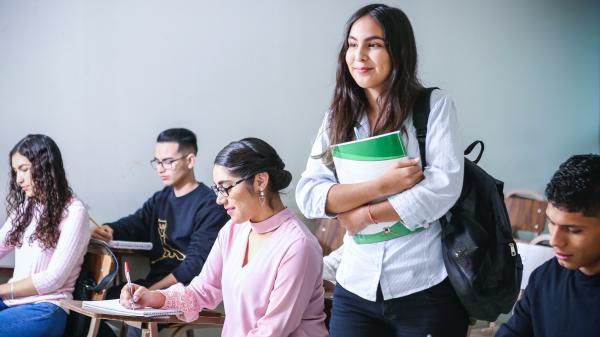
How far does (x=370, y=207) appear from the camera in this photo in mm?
1785

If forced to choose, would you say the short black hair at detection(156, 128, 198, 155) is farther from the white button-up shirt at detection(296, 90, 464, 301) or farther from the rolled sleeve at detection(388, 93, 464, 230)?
the rolled sleeve at detection(388, 93, 464, 230)

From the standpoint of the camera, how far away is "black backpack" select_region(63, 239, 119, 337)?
3.14m

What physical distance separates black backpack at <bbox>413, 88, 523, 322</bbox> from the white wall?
2.46 meters

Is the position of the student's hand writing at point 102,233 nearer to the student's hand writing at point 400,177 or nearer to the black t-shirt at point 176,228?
the black t-shirt at point 176,228

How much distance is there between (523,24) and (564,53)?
507 millimetres

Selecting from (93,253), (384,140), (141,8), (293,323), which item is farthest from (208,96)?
(384,140)

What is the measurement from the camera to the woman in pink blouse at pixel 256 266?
7.41 ft

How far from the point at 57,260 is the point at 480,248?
2.03m

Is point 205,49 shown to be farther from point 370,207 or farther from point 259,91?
point 370,207

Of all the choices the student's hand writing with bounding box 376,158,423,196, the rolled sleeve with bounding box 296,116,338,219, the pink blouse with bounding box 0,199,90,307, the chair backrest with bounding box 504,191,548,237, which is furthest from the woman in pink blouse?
the chair backrest with bounding box 504,191,548,237

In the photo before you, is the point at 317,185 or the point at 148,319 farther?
the point at 148,319

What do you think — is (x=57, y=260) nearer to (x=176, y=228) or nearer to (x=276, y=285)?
(x=176, y=228)

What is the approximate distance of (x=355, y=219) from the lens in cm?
181

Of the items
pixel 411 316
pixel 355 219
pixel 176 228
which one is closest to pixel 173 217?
pixel 176 228
